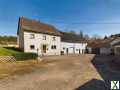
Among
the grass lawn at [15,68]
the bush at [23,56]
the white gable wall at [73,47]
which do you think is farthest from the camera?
the white gable wall at [73,47]

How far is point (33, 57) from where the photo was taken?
1909 centimetres

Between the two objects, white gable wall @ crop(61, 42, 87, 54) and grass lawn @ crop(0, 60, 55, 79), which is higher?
white gable wall @ crop(61, 42, 87, 54)

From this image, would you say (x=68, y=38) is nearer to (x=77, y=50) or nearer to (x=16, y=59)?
(x=77, y=50)

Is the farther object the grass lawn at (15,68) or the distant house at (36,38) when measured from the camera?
the distant house at (36,38)

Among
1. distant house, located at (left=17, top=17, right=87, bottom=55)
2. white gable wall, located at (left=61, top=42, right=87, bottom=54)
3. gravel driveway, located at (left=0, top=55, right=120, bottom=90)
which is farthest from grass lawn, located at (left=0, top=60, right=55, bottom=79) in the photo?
white gable wall, located at (left=61, top=42, right=87, bottom=54)

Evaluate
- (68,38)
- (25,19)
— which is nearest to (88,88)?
(25,19)

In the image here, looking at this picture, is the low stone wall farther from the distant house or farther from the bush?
the distant house

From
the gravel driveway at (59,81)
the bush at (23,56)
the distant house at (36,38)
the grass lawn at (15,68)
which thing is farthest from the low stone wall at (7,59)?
the distant house at (36,38)

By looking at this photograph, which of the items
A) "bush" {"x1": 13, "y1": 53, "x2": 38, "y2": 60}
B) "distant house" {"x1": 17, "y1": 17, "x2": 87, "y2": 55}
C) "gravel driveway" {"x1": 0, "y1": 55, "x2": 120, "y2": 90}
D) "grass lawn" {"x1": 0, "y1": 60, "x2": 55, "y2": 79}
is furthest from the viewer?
"distant house" {"x1": 17, "y1": 17, "x2": 87, "y2": 55}

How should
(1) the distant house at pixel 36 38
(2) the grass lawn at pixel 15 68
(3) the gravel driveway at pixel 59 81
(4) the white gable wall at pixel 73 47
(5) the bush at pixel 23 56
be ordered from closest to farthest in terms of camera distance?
(3) the gravel driveway at pixel 59 81 < (2) the grass lawn at pixel 15 68 < (5) the bush at pixel 23 56 < (1) the distant house at pixel 36 38 < (4) the white gable wall at pixel 73 47

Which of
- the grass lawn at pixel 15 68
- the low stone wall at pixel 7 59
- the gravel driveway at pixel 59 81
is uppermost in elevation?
the low stone wall at pixel 7 59

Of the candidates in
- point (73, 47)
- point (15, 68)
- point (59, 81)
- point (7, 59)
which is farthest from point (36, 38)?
point (59, 81)

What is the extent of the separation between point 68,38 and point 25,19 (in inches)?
621

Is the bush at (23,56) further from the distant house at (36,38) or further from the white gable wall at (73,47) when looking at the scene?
the white gable wall at (73,47)
